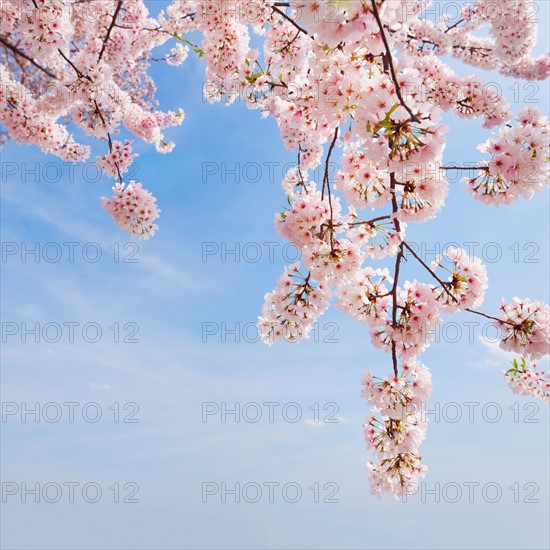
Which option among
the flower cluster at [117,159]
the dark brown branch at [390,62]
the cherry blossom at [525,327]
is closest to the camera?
the dark brown branch at [390,62]

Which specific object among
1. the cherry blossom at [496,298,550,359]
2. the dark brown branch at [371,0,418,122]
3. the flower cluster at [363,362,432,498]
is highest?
the dark brown branch at [371,0,418,122]

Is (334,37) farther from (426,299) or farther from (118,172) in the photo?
(118,172)

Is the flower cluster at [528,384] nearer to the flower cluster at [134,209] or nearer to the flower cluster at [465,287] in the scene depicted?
the flower cluster at [465,287]

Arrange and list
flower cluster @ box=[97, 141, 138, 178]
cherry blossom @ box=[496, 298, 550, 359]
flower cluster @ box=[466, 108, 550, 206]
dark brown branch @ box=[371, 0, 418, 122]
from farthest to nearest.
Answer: flower cluster @ box=[97, 141, 138, 178]
cherry blossom @ box=[496, 298, 550, 359]
flower cluster @ box=[466, 108, 550, 206]
dark brown branch @ box=[371, 0, 418, 122]

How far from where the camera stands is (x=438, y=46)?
11430mm

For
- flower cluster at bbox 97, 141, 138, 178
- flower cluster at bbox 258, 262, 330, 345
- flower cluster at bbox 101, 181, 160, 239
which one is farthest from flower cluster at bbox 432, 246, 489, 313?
flower cluster at bbox 97, 141, 138, 178

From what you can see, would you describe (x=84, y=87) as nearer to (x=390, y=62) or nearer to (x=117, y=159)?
(x=117, y=159)

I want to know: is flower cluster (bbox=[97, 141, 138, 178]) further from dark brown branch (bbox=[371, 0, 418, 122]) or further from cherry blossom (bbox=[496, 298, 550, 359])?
cherry blossom (bbox=[496, 298, 550, 359])

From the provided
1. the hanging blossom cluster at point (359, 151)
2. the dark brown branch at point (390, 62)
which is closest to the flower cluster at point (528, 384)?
the hanging blossom cluster at point (359, 151)

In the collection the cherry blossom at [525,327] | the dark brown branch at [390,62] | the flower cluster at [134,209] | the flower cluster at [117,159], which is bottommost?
the cherry blossom at [525,327]

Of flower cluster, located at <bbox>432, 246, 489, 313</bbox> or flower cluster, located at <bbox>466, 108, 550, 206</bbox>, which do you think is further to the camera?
flower cluster, located at <bbox>432, 246, 489, 313</bbox>

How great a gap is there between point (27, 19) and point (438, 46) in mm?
9596

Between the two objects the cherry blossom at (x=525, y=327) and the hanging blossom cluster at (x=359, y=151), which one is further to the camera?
the cherry blossom at (x=525, y=327)

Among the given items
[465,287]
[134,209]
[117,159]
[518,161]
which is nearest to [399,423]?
[465,287]
